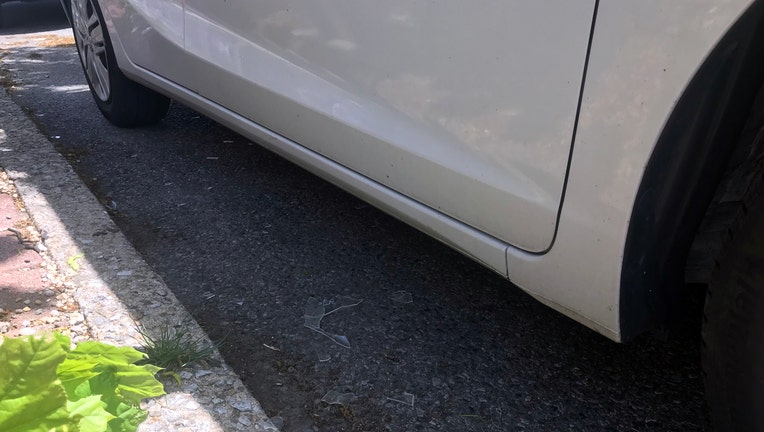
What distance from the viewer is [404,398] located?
1.91 meters

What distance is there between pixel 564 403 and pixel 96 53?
290cm

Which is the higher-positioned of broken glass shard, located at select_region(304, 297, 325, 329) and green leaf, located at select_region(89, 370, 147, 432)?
green leaf, located at select_region(89, 370, 147, 432)

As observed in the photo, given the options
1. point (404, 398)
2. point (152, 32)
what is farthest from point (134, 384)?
point (152, 32)

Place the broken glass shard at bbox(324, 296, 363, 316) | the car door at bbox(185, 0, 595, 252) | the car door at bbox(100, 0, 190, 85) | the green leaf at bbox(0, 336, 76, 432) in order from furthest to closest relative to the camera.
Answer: the car door at bbox(100, 0, 190, 85)
the broken glass shard at bbox(324, 296, 363, 316)
the car door at bbox(185, 0, 595, 252)
the green leaf at bbox(0, 336, 76, 432)

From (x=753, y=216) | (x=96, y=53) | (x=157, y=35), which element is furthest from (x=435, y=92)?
(x=96, y=53)

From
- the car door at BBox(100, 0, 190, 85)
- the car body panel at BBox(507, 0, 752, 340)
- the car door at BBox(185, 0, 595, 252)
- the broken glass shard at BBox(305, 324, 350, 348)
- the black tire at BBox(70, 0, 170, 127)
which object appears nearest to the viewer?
the car body panel at BBox(507, 0, 752, 340)

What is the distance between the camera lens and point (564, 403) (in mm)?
1902

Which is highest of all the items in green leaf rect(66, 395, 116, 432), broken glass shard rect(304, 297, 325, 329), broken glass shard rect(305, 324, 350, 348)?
green leaf rect(66, 395, 116, 432)

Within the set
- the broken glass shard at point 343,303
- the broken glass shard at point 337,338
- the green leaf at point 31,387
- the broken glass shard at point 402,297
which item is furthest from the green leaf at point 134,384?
the broken glass shard at point 402,297

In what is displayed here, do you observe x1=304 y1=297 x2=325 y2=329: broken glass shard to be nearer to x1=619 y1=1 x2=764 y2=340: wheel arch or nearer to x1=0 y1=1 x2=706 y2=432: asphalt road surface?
x1=0 y1=1 x2=706 y2=432: asphalt road surface

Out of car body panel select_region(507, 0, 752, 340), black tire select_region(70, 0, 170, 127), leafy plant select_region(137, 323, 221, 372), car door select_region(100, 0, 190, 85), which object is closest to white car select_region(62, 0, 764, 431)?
car body panel select_region(507, 0, 752, 340)

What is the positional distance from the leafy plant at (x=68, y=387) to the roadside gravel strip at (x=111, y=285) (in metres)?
0.42

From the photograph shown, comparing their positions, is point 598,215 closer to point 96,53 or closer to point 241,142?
point 241,142

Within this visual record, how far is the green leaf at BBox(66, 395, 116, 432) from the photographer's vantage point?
115 cm
